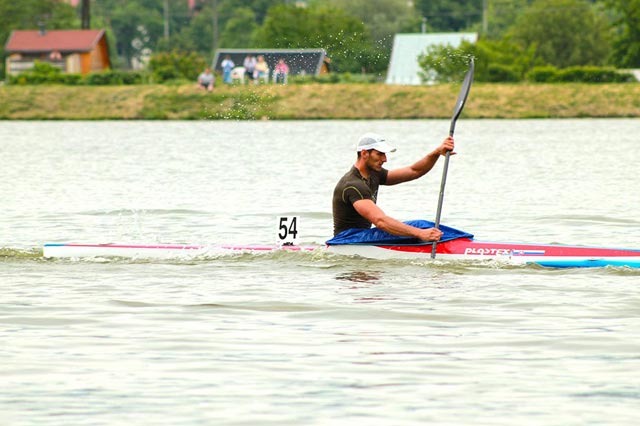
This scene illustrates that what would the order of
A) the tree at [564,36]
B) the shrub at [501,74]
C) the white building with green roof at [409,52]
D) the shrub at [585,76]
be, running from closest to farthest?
the shrub at [585,76] → the shrub at [501,74] → the white building with green roof at [409,52] → the tree at [564,36]

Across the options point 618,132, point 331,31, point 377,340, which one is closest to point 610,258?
point 377,340

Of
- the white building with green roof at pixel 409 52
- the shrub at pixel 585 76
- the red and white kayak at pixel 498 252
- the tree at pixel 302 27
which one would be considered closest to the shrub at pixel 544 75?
the shrub at pixel 585 76

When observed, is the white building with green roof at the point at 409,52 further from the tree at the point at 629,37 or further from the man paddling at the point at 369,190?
the man paddling at the point at 369,190

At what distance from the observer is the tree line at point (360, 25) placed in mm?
80750

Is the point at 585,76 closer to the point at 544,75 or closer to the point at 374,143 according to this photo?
the point at 544,75

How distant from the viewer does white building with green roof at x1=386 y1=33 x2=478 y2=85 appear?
3701 inches

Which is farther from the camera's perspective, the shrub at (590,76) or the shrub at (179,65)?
the shrub at (179,65)

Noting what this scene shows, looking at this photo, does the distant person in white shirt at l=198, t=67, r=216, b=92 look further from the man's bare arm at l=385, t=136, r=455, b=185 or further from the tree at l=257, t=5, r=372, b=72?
the man's bare arm at l=385, t=136, r=455, b=185

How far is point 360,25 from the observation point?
82.6m

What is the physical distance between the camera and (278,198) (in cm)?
2486

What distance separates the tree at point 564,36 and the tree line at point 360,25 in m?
0.08

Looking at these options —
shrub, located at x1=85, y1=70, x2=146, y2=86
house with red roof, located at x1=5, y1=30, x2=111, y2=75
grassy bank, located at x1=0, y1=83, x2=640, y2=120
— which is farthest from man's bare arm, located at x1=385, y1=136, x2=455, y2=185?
house with red roof, located at x1=5, y1=30, x2=111, y2=75

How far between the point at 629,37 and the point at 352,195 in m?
71.7

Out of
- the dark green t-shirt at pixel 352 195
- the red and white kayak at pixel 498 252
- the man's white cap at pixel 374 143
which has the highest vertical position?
the man's white cap at pixel 374 143
